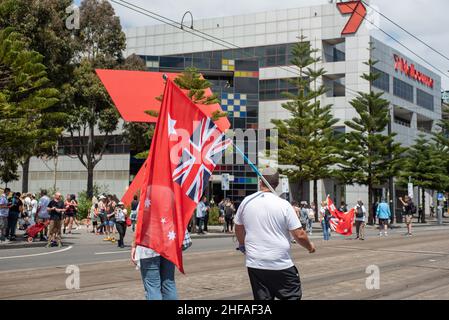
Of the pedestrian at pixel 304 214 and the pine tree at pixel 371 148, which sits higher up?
the pine tree at pixel 371 148

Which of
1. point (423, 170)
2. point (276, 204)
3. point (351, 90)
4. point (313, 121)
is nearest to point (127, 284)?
point (276, 204)

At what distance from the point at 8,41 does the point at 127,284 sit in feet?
37.7

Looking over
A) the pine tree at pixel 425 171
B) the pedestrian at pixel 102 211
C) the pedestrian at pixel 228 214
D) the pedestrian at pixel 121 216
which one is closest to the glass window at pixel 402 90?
the pine tree at pixel 425 171

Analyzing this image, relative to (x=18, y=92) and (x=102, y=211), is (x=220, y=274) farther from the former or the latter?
(x=102, y=211)

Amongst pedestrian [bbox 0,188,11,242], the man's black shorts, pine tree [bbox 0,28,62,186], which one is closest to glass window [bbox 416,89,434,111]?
pine tree [bbox 0,28,62,186]

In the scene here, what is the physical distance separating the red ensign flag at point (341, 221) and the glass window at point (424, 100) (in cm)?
4496

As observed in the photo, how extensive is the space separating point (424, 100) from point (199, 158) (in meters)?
66.9

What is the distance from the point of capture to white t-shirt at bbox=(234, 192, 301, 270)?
4594mm

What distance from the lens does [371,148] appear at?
137 feet

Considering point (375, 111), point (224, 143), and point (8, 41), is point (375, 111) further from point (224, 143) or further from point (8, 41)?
point (224, 143)

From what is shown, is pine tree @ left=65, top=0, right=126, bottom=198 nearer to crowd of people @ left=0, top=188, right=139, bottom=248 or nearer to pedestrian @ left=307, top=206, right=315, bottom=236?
crowd of people @ left=0, top=188, right=139, bottom=248

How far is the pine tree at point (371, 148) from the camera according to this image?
41.3m

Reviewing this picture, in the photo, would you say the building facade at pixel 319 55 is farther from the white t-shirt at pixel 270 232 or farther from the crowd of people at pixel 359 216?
the white t-shirt at pixel 270 232

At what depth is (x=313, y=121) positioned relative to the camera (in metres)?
40.4
